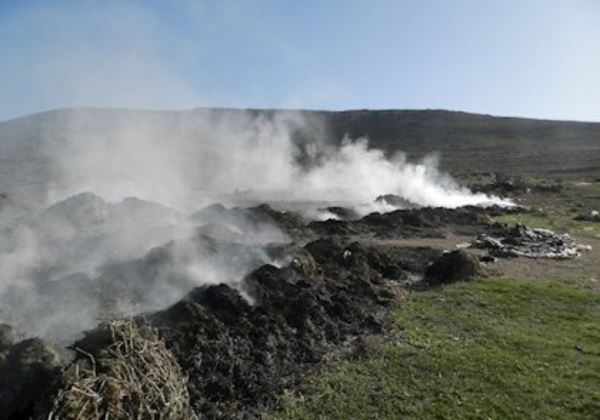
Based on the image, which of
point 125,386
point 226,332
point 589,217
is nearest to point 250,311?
point 226,332

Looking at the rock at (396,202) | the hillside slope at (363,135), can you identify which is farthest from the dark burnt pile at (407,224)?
the hillside slope at (363,135)

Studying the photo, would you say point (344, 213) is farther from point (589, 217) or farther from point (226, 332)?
point (226, 332)

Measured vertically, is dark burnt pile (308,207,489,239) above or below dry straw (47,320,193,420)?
below

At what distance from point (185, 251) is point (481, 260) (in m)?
10.6

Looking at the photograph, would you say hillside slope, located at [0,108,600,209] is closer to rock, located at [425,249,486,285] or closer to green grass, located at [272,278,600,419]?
rock, located at [425,249,486,285]

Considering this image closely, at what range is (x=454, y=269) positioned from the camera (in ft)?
61.7

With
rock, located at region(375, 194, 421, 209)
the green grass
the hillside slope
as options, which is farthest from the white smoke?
the green grass

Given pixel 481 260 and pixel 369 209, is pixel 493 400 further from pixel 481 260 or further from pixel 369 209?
pixel 369 209

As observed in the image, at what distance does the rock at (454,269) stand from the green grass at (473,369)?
220 cm

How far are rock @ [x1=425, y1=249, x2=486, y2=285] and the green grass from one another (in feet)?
7.20

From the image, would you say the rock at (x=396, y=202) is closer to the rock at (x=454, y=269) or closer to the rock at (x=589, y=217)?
the rock at (x=589, y=217)

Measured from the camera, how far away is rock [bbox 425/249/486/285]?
18.6 metres

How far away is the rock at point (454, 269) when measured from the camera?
1858 cm

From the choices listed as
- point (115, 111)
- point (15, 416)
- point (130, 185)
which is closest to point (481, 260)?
point (15, 416)
